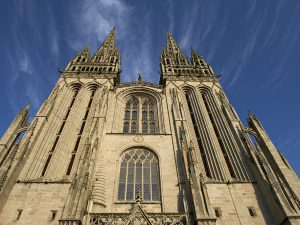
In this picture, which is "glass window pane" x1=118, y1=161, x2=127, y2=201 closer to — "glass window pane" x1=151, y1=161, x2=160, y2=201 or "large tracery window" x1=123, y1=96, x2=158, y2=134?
"glass window pane" x1=151, y1=161, x2=160, y2=201

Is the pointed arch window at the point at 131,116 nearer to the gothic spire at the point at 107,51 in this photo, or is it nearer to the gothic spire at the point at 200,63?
the gothic spire at the point at 107,51

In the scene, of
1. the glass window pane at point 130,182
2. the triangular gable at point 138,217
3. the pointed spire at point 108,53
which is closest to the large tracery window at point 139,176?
the glass window pane at point 130,182

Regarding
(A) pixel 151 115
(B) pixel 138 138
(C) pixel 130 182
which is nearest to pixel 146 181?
(C) pixel 130 182

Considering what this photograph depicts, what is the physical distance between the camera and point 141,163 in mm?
16766

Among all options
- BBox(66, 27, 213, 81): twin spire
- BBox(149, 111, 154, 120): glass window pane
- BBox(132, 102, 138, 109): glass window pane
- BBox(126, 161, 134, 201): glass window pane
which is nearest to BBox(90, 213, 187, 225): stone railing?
BBox(126, 161, 134, 201): glass window pane

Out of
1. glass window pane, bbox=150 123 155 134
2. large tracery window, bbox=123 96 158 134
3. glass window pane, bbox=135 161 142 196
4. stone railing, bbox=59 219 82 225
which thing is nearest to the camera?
stone railing, bbox=59 219 82 225

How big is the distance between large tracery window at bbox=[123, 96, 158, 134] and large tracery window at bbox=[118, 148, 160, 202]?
123 inches

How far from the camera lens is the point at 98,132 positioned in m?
17.7

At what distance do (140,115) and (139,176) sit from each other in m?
7.19

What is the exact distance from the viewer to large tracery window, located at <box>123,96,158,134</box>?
67.6ft

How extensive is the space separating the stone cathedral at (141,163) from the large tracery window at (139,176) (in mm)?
63

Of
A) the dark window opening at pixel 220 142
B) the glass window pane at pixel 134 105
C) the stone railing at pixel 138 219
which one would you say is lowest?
the stone railing at pixel 138 219

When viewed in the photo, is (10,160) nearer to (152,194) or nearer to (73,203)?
(73,203)

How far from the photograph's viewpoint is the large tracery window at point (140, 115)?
67.6 feet
